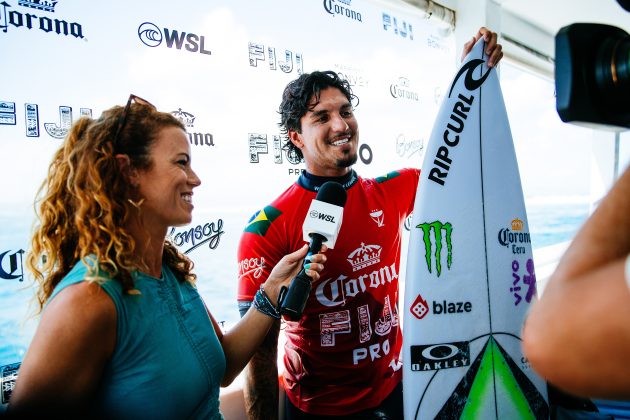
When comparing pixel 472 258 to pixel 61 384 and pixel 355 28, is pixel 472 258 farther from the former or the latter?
pixel 355 28

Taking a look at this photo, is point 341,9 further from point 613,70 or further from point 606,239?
point 606,239

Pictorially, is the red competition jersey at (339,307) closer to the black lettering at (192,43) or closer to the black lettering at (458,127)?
the black lettering at (458,127)

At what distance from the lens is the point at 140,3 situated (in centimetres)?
152

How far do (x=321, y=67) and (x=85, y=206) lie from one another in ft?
5.56

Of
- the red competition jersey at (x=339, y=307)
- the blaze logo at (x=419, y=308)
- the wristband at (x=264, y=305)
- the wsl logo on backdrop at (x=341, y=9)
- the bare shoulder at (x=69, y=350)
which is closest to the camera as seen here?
the bare shoulder at (x=69, y=350)

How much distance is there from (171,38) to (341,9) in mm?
1210

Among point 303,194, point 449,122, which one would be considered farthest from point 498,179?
point 303,194

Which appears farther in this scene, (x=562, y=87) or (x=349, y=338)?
(x=349, y=338)

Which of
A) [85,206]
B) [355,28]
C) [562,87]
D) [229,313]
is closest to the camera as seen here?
[562,87]

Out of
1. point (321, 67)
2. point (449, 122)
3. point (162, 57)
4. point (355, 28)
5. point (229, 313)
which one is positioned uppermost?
point (355, 28)

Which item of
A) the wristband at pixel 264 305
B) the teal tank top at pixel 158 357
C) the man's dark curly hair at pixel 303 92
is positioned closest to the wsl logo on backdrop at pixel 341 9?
the man's dark curly hair at pixel 303 92

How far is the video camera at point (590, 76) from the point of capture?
0.48 meters

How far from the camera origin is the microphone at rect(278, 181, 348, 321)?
1.04 meters

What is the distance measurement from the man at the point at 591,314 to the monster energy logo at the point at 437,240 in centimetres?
110
